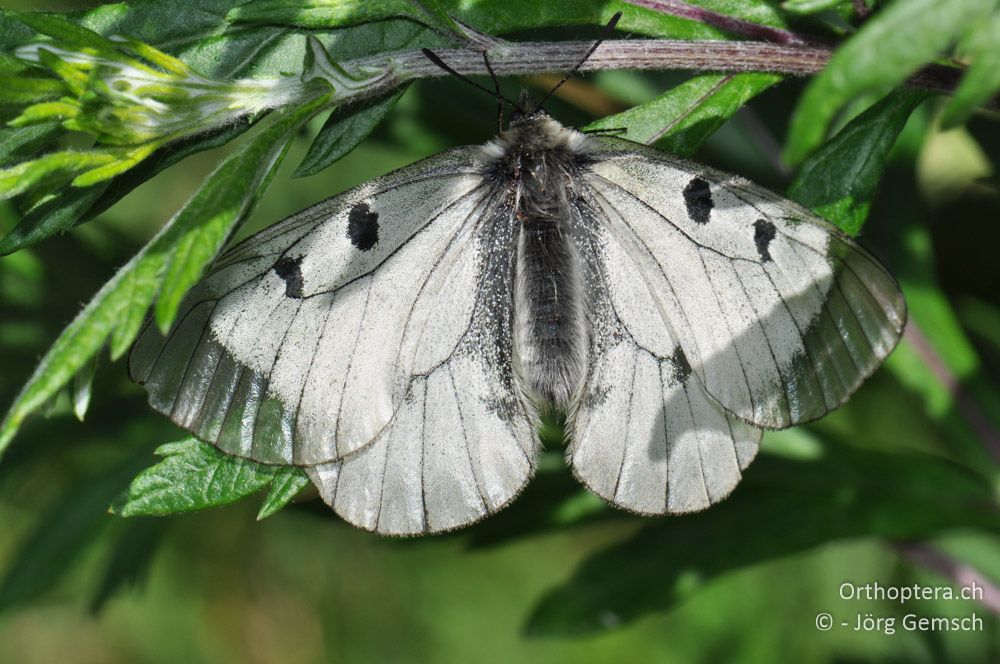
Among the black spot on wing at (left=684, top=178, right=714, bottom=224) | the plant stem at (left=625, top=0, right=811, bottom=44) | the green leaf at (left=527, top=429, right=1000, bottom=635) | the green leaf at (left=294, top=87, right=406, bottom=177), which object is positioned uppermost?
the plant stem at (left=625, top=0, right=811, bottom=44)

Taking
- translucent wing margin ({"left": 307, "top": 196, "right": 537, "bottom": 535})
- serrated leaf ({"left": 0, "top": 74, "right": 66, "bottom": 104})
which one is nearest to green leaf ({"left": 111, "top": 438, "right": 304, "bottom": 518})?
translucent wing margin ({"left": 307, "top": 196, "right": 537, "bottom": 535})

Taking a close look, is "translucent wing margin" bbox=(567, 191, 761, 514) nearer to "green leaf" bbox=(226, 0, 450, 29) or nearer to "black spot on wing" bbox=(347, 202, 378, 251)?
"black spot on wing" bbox=(347, 202, 378, 251)

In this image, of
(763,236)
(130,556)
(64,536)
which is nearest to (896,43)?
(763,236)

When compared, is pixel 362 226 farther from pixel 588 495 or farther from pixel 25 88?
pixel 588 495

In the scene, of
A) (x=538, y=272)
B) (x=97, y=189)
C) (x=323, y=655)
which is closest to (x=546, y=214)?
(x=538, y=272)

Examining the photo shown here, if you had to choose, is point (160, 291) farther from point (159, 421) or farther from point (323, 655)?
point (323, 655)

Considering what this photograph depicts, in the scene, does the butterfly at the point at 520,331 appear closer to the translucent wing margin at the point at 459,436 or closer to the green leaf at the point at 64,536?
the translucent wing margin at the point at 459,436
